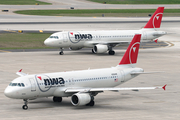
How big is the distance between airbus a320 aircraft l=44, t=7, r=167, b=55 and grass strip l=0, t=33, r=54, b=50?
45.8ft

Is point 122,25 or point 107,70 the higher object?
point 122,25

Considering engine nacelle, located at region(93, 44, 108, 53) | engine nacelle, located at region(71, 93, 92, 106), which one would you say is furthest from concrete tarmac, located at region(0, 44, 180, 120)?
engine nacelle, located at region(93, 44, 108, 53)

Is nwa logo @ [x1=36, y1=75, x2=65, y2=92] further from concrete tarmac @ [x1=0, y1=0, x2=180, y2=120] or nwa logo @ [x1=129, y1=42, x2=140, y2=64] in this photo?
nwa logo @ [x1=129, y1=42, x2=140, y2=64]

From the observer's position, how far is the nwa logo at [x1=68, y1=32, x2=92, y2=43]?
7806 centimetres

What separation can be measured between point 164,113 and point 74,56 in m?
43.8

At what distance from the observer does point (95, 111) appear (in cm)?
3531

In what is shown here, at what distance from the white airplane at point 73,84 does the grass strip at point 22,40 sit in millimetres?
51783

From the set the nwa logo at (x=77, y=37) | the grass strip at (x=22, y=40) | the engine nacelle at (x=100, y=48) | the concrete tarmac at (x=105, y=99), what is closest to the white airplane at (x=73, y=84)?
the concrete tarmac at (x=105, y=99)

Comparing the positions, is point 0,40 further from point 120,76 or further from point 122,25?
point 120,76

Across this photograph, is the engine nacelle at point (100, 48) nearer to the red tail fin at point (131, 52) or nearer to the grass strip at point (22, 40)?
the grass strip at point (22, 40)

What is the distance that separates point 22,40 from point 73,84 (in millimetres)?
62744

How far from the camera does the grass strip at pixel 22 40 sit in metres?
91.1

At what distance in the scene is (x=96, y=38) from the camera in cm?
Result: 8031

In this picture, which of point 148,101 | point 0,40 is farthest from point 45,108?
point 0,40
